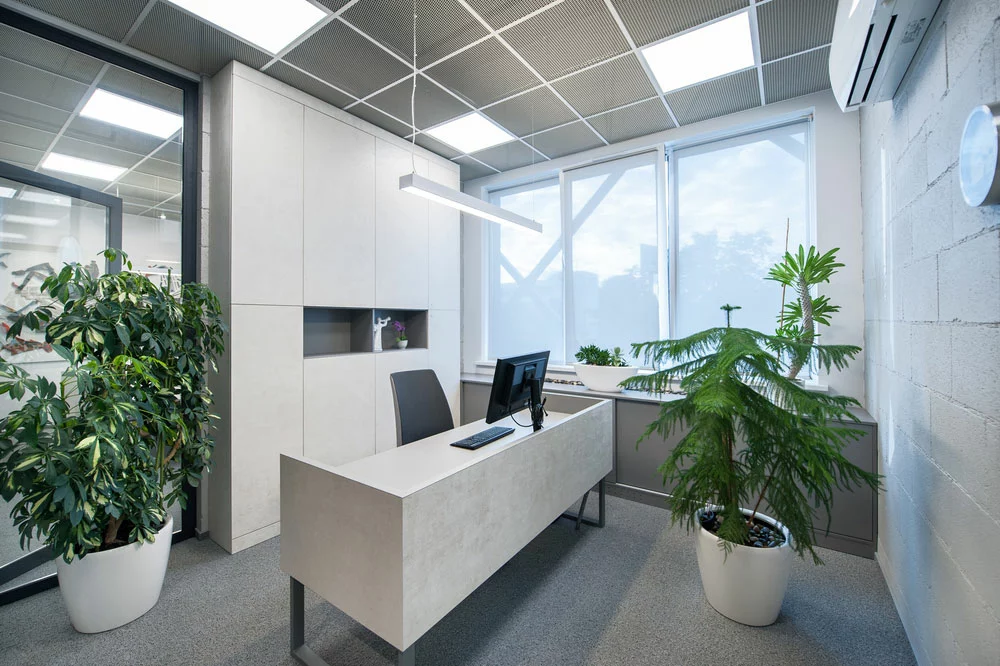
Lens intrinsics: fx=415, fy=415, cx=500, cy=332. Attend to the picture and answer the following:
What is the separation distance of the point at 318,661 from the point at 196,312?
1.80 metres

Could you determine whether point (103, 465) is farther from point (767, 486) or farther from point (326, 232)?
point (767, 486)

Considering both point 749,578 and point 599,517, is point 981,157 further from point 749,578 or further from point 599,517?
point 599,517

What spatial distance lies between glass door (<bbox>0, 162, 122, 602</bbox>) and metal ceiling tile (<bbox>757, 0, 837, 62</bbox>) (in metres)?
3.82

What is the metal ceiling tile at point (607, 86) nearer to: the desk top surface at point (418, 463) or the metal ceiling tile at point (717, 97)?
the metal ceiling tile at point (717, 97)

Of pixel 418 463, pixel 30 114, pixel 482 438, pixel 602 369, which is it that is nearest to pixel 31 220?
pixel 30 114

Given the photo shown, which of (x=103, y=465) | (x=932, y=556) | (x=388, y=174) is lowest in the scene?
(x=932, y=556)

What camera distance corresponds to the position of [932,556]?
4.77 feet

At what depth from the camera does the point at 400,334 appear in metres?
3.97

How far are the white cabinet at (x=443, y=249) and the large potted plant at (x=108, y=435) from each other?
78.3 inches

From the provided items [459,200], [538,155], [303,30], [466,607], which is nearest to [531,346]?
[538,155]

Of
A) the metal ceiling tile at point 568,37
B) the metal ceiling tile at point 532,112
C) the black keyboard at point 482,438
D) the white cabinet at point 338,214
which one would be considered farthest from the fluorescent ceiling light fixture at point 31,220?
the metal ceiling tile at point 532,112

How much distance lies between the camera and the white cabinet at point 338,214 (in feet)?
9.62

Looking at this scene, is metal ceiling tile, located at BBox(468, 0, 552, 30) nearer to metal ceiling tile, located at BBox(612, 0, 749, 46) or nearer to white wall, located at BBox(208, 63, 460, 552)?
metal ceiling tile, located at BBox(612, 0, 749, 46)

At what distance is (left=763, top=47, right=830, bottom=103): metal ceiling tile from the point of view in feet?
8.54
